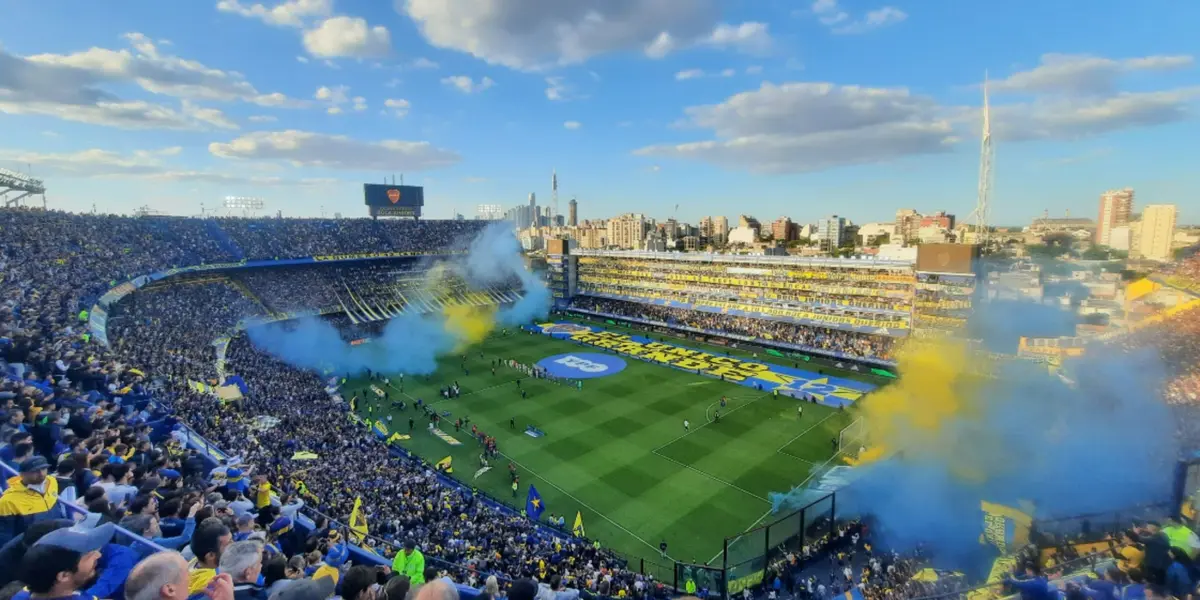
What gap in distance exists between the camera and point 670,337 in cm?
5853

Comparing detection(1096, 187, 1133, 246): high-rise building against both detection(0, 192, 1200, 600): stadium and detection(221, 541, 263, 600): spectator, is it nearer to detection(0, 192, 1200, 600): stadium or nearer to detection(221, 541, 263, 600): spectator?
detection(0, 192, 1200, 600): stadium

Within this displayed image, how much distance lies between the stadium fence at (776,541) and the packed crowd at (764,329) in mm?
27091

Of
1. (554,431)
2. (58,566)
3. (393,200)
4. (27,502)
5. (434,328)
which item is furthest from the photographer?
(393,200)

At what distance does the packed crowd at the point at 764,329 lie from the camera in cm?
4681

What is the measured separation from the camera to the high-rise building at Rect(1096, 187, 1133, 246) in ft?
78.8

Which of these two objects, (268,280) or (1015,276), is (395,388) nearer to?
(268,280)

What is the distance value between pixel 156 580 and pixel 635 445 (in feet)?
94.6

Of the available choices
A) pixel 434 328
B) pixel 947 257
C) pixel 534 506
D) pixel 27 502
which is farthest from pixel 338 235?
pixel 27 502

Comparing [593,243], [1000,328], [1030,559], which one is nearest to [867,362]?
[1000,328]

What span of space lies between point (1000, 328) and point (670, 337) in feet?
95.4

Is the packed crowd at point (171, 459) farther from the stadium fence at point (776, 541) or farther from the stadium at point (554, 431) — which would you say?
the stadium fence at point (776, 541)

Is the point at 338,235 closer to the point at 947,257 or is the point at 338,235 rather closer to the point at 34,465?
the point at 947,257

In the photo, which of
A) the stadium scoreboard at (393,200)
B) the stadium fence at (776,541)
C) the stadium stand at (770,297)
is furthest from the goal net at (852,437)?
the stadium scoreboard at (393,200)

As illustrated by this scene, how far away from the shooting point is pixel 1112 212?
81.5ft
